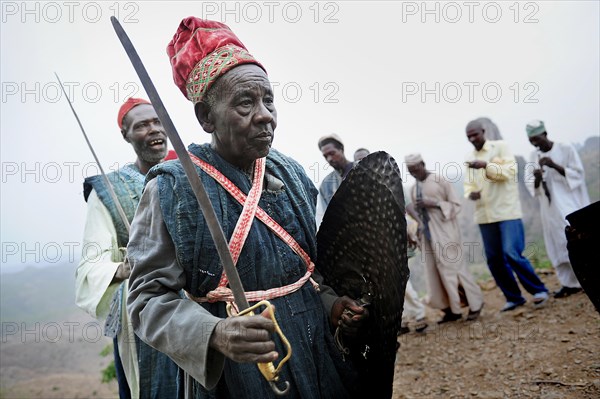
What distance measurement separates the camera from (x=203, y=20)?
1864mm

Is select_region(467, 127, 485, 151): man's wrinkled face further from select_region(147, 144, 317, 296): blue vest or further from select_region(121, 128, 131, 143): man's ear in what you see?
select_region(147, 144, 317, 296): blue vest

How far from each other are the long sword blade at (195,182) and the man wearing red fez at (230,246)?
14 cm

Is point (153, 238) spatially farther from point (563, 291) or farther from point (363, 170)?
point (563, 291)

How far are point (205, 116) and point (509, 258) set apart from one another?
5651 mm

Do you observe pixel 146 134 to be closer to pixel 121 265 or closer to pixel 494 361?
pixel 121 265

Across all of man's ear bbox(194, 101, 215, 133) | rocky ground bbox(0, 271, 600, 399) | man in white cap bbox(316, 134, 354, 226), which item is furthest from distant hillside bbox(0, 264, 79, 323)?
man's ear bbox(194, 101, 215, 133)

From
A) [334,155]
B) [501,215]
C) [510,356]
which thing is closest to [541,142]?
[501,215]

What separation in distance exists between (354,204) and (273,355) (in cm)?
83

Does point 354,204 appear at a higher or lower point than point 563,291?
higher

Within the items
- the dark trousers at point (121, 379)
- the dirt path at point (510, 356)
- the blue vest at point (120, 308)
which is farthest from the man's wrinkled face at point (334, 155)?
Answer: the dark trousers at point (121, 379)

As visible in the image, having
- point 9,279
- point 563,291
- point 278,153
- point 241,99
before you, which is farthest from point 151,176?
point 9,279

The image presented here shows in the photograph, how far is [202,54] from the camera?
1.81 m

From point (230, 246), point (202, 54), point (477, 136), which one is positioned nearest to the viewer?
point (230, 246)

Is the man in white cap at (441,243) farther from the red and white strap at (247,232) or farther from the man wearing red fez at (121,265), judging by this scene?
the red and white strap at (247,232)
